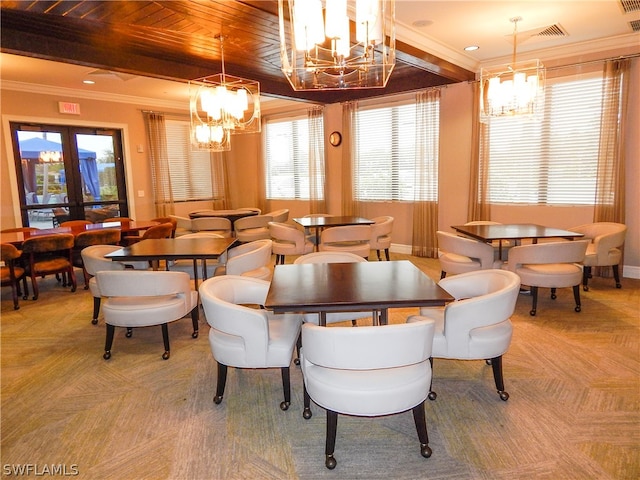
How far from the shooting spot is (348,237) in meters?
5.48

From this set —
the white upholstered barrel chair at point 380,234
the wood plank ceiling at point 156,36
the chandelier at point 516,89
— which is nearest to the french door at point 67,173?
the wood plank ceiling at point 156,36

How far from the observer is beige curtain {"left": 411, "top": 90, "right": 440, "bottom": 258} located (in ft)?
22.2

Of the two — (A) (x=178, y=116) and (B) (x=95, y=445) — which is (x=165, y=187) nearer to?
(A) (x=178, y=116)

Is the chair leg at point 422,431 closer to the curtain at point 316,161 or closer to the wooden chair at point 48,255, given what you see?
the wooden chair at point 48,255

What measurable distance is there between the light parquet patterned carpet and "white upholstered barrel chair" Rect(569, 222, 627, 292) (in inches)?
51.3

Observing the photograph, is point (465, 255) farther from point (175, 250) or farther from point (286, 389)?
point (175, 250)

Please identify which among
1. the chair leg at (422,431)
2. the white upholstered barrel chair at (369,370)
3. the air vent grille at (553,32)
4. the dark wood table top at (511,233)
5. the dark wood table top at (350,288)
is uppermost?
the air vent grille at (553,32)

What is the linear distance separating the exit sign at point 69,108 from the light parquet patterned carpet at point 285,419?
16.3 ft

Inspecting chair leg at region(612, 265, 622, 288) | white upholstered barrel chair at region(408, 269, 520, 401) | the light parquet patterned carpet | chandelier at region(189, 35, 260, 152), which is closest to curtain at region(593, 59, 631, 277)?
chair leg at region(612, 265, 622, 288)

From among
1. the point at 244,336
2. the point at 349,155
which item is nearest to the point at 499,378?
the point at 244,336

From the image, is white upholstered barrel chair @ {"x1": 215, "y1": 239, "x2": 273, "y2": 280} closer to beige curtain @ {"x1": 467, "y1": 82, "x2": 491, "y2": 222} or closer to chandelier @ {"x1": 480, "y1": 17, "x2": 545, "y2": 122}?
chandelier @ {"x1": 480, "y1": 17, "x2": 545, "y2": 122}

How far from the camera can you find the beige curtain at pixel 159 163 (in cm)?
835

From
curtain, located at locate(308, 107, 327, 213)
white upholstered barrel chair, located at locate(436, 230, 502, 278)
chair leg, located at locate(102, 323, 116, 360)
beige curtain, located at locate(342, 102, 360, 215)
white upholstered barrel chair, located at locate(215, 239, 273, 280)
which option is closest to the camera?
chair leg, located at locate(102, 323, 116, 360)

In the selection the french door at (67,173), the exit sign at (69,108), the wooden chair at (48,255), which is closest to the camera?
the wooden chair at (48,255)
